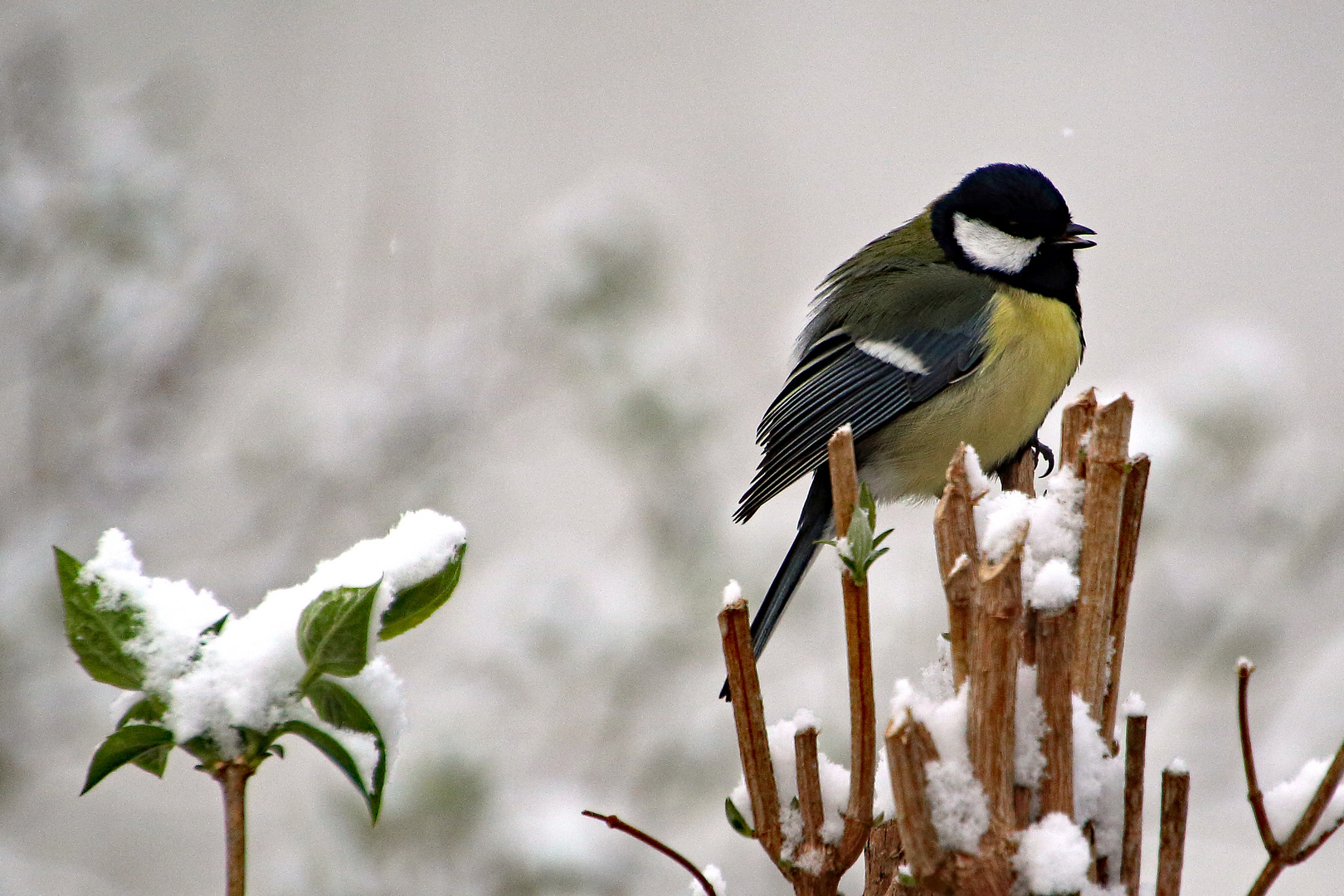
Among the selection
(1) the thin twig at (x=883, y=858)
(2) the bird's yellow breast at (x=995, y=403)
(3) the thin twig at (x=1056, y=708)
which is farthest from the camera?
(2) the bird's yellow breast at (x=995, y=403)

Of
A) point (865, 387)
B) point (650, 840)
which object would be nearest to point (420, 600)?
point (650, 840)

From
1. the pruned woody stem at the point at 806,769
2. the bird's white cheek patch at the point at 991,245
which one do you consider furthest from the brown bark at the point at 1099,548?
the bird's white cheek patch at the point at 991,245

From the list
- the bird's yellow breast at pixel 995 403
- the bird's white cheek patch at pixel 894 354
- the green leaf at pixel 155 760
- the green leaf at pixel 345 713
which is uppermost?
the bird's white cheek patch at pixel 894 354

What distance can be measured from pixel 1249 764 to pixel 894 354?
1.30 meters

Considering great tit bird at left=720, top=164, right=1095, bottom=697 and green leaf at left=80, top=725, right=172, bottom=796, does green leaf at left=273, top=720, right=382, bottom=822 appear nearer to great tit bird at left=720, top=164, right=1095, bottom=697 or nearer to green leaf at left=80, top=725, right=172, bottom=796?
green leaf at left=80, top=725, right=172, bottom=796

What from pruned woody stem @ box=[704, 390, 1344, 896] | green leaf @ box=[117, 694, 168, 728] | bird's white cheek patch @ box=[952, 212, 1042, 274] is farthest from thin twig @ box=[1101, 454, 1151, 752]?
bird's white cheek patch @ box=[952, 212, 1042, 274]

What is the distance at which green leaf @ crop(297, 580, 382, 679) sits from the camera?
393 millimetres

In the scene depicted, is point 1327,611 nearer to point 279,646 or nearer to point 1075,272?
point 1075,272

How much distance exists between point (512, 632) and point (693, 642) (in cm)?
→ 38

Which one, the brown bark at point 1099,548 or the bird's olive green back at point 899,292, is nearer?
the brown bark at point 1099,548

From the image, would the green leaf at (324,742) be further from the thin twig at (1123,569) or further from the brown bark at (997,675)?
the thin twig at (1123,569)

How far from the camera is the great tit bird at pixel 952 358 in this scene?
5.50 ft

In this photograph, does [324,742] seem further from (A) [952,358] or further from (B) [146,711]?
(A) [952,358]

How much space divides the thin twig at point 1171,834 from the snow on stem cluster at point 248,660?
1.07 ft
